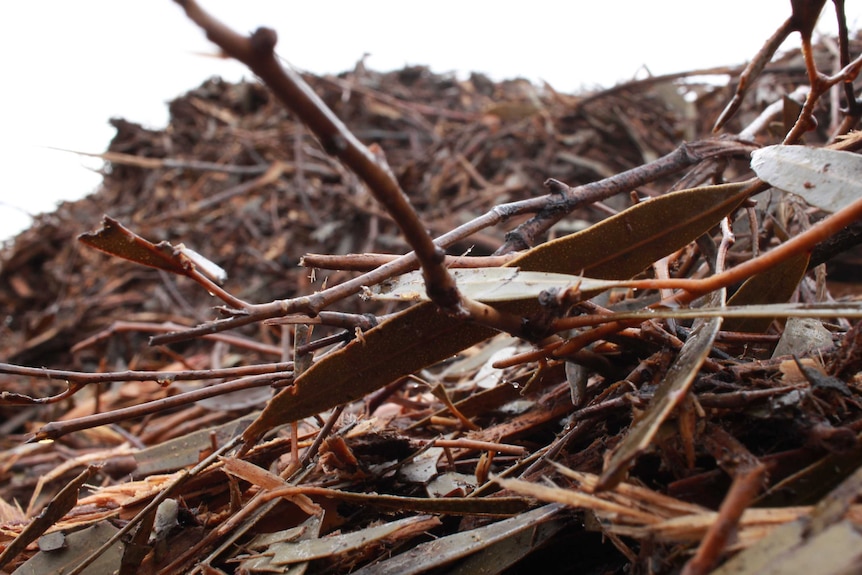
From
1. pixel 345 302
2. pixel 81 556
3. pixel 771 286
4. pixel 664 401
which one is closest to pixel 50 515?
pixel 81 556

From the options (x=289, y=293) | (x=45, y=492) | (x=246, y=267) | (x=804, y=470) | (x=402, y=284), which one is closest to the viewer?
(x=804, y=470)

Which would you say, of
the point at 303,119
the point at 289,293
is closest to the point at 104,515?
the point at 303,119

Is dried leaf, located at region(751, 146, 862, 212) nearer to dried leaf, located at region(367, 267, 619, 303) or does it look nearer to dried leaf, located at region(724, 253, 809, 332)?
dried leaf, located at region(724, 253, 809, 332)

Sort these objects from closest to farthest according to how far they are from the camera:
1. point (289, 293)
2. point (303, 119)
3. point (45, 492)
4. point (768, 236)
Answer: point (303, 119), point (768, 236), point (45, 492), point (289, 293)

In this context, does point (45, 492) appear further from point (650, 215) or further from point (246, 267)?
point (650, 215)

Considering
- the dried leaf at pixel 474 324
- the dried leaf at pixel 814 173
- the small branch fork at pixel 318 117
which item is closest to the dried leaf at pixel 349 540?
the dried leaf at pixel 474 324

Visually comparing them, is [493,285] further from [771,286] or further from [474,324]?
[771,286]

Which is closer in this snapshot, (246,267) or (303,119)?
(303,119)
